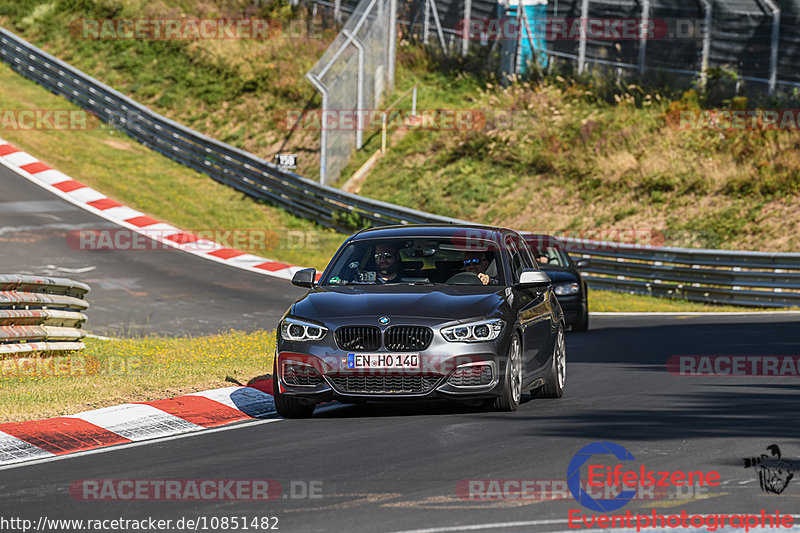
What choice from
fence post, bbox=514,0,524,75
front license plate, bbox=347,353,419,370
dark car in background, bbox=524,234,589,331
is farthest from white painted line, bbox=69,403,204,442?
fence post, bbox=514,0,524,75

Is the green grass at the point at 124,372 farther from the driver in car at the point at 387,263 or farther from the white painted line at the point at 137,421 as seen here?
the driver in car at the point at 387,263

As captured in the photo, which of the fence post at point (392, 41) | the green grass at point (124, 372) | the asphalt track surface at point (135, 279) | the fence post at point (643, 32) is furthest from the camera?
the fence post at point (392, 41)

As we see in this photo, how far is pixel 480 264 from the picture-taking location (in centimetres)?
1062

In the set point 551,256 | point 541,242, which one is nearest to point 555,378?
point 551,256

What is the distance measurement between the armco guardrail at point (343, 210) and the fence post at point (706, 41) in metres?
8.20

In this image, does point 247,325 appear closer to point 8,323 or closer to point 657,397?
point 8,323

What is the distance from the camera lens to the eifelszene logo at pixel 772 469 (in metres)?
6.67

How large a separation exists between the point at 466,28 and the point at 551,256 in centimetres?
2104

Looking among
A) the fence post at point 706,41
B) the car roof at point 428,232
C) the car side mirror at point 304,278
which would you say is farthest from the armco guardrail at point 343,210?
the car side mirror at point 304,278

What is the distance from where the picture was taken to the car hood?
9477 millimetres

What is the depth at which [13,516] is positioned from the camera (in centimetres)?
612

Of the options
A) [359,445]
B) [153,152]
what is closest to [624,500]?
[359,445]

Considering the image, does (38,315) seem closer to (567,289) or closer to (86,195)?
(567,289)

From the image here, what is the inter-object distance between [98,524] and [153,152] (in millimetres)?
32451
